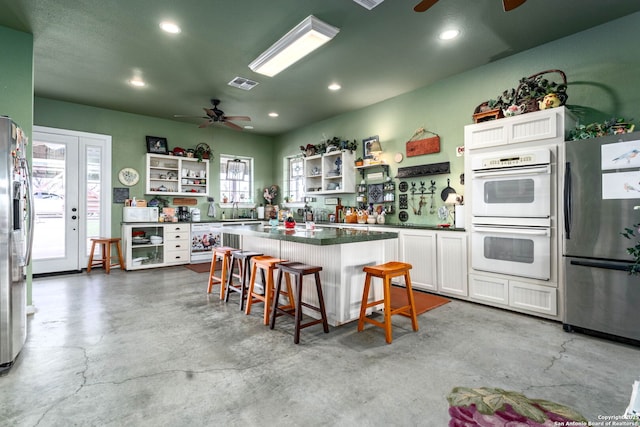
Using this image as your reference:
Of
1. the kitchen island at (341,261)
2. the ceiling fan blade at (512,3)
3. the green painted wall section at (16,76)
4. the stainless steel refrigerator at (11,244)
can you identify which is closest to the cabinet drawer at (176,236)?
the green painted wall section at (16,76)

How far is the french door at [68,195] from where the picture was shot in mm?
5273

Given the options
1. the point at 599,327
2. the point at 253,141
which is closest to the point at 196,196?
the point at 253,141

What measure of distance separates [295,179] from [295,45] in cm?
448

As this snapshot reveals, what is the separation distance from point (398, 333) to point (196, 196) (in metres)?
5.69

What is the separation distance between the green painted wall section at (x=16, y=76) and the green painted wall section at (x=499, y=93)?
4.68m

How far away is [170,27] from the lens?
10.7 ft

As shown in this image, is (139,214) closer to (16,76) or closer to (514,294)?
(16,76)

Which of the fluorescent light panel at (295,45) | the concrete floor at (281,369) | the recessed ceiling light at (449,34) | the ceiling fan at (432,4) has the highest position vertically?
the recessed ceiling light at (449,34)

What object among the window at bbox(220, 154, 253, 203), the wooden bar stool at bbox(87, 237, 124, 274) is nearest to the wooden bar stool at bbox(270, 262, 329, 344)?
the wooden bar stool at bbox(87, 237, 124, 274)

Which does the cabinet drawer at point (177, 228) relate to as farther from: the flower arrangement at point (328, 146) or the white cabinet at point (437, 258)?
the white cabinet at point (437, 258)

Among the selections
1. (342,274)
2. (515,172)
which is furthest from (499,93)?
(342,274)

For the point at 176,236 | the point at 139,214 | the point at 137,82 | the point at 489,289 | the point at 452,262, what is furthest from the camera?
the point at 176,236

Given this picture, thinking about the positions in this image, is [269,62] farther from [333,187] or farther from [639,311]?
[639,311]

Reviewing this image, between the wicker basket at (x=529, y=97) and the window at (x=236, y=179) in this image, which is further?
the window at (x=236, y=179)
